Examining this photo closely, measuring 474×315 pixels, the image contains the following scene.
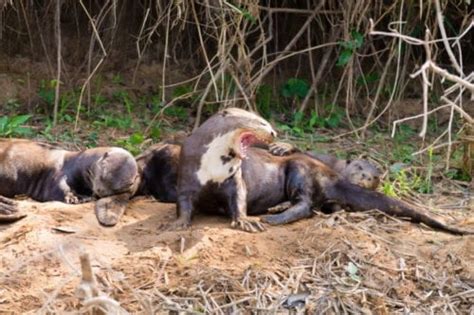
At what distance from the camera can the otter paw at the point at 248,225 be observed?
4.26 m

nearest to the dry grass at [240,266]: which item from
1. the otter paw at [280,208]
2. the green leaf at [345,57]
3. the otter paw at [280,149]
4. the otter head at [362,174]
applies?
the otter paw at [280,208]

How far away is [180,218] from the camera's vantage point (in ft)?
14.2

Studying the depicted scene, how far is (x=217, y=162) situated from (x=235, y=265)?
687 mm

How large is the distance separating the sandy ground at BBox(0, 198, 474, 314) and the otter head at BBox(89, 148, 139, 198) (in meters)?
0.26

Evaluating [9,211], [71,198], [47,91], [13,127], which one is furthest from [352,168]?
[47,91]

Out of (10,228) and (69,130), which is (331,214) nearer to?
(10,228)

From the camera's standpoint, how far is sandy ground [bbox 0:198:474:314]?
373 cm

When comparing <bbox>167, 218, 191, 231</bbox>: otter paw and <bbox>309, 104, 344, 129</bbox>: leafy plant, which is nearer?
<bbox>167, 218, 191, 231</bbox>: otter paw

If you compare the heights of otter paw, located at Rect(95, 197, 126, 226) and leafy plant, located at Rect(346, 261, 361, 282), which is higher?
otter paw, located at Rect(95, 197, 126, 226)

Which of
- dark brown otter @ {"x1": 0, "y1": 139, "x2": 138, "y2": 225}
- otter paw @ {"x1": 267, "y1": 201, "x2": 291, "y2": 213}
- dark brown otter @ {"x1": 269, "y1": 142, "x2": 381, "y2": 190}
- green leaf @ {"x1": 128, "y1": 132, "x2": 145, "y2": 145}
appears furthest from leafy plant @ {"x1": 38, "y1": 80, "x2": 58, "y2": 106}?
otter paw @ {"x1": 267, "y1": 201, "x2": 291, "y2": 213}

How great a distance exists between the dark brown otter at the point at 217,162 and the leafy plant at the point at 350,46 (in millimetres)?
1715

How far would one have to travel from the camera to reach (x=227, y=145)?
14.8 ft

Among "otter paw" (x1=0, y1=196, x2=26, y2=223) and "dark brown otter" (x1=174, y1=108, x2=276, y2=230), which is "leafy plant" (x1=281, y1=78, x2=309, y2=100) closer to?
"dark brown otter" (x1=174, y1=108, x2=276, y2=230)

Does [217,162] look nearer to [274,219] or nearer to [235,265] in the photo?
[274,219]
